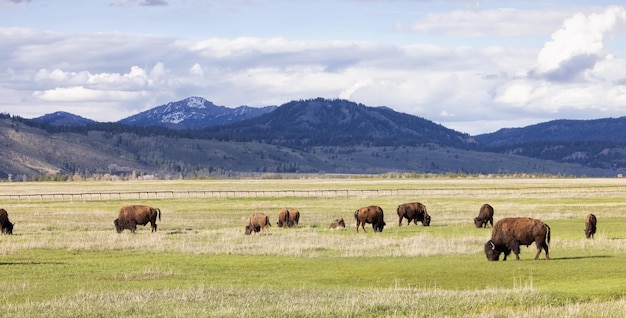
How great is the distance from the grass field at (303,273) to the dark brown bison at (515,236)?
653mm

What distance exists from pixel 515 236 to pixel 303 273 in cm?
756

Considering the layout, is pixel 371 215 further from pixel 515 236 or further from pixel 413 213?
pixel 515 236

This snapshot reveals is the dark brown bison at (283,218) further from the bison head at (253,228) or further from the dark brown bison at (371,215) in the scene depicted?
the dark brown bison at (371,215)

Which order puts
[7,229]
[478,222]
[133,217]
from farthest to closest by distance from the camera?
1. [478,222]
2. [133,217]
3. [7,229]

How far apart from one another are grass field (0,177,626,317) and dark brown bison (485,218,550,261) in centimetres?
65

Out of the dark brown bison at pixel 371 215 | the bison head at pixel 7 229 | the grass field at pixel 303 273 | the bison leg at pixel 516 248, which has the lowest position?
the grass field at pixel 303 273

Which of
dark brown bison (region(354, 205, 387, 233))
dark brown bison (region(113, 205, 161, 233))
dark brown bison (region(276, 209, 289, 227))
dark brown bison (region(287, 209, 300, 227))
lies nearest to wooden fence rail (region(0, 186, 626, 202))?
dark brown bison (region(287, 209, 300, 227))

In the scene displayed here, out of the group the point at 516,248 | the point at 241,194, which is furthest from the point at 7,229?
the point at 241,194

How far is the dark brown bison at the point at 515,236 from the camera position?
108 feet

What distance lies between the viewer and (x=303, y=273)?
31656mm

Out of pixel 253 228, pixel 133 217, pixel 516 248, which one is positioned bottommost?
pixel 253 228

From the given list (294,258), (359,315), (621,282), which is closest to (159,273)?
(294,258)

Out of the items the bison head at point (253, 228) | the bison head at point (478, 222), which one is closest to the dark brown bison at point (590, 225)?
the bison head at point (478, 222)

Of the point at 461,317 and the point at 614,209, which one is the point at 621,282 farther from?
the point at 614,209
